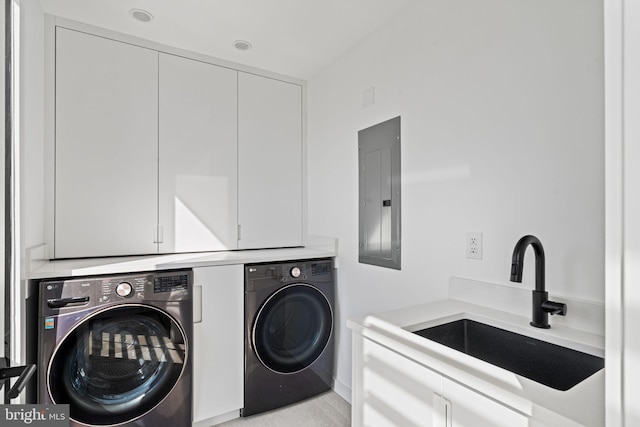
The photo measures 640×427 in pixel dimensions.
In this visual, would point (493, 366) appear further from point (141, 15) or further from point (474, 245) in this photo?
point (141, 15)

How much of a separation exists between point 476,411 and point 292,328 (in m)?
1.55

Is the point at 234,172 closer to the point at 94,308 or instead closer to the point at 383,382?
the point at 94,308

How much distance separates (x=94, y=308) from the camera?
1699 mm

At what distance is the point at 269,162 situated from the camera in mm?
2750

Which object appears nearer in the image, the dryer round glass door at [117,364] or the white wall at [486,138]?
the white wall at [486,138]

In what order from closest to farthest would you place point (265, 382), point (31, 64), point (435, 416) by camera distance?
point (435, 416), point (31, 64), point (265, 382)

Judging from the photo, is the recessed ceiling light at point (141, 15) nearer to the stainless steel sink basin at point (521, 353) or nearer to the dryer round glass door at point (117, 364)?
the dryer round glass door at point (117, 364)

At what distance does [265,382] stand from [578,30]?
92.5 inches

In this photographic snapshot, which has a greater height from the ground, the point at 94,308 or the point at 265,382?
the point at 94,308

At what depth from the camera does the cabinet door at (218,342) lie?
200cm

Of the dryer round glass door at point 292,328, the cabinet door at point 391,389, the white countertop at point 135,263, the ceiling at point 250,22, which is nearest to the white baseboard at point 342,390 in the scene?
the dryer round glass door at point 292,328

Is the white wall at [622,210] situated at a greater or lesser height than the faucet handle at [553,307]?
greater

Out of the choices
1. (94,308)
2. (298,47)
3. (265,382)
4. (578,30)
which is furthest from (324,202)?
(578,30)

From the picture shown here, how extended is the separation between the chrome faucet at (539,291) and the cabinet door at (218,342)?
1520mm
